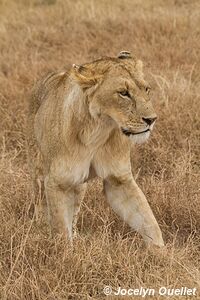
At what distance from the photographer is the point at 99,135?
3.37 m

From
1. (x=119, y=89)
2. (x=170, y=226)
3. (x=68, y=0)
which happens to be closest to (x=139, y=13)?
(x=68, y=0)

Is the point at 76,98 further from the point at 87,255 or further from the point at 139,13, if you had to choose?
the point at 139,13

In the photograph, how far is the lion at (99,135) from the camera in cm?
314

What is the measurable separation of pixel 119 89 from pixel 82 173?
0.51 m

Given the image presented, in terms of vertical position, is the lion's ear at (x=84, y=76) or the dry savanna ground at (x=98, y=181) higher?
the lion's ear at (x=84, y=76)

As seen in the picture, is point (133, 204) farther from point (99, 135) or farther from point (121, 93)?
point (121, 93)

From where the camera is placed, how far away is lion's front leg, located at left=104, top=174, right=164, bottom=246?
11.5ft

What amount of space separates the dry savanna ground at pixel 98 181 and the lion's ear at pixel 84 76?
2.43ft

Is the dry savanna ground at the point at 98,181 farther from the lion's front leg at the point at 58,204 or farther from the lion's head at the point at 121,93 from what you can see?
the lion's head at the point at 121,93

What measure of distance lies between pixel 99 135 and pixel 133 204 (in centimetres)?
42

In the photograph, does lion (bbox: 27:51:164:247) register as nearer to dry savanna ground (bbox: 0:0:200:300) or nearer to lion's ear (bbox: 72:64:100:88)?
lion's ear (bbox: 72:64:100:88)

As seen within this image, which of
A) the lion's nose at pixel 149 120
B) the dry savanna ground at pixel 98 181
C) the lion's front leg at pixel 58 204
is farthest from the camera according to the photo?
the lion's front leg at pixel 58 204

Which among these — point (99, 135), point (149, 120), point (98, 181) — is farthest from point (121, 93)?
point (98, 181)

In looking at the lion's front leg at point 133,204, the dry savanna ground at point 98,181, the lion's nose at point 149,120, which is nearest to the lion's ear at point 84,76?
the lion's nose at point 149,120
